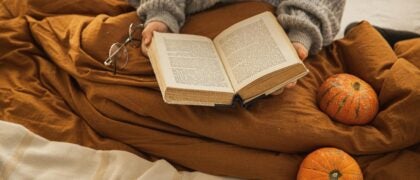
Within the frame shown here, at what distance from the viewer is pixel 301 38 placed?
925 millimetres

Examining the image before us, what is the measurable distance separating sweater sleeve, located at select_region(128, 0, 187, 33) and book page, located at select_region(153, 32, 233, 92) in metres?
0.11

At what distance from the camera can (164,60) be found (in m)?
0.77

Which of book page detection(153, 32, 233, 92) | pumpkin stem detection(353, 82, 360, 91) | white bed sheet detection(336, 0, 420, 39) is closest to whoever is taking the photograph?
book page detection(153, 32, 233, 92)

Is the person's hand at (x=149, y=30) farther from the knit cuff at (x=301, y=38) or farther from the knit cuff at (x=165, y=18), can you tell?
the knit cuff at (x=301, y=38)

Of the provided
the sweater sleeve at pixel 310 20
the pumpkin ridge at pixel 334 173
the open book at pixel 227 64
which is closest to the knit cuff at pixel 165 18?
the open book at pixel 227 64

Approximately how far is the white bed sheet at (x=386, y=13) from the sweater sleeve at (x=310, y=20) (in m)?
0.30

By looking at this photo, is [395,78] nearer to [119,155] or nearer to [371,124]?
[371,124]

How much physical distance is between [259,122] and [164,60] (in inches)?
8.9

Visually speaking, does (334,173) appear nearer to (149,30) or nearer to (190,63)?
(190,63)

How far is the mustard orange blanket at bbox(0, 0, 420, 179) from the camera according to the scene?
79cm

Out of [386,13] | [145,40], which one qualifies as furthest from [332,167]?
[386,13]

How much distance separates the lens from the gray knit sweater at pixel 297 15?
3.05ft

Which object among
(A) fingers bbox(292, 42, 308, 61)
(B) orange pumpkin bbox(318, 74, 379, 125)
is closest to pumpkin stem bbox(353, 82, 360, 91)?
(B) orange pumpkin bbox(318, 74, 379, 125)

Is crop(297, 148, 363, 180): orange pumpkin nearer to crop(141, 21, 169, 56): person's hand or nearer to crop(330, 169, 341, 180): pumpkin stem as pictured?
crop(330, 169, 341, 180): pumpkin stem
